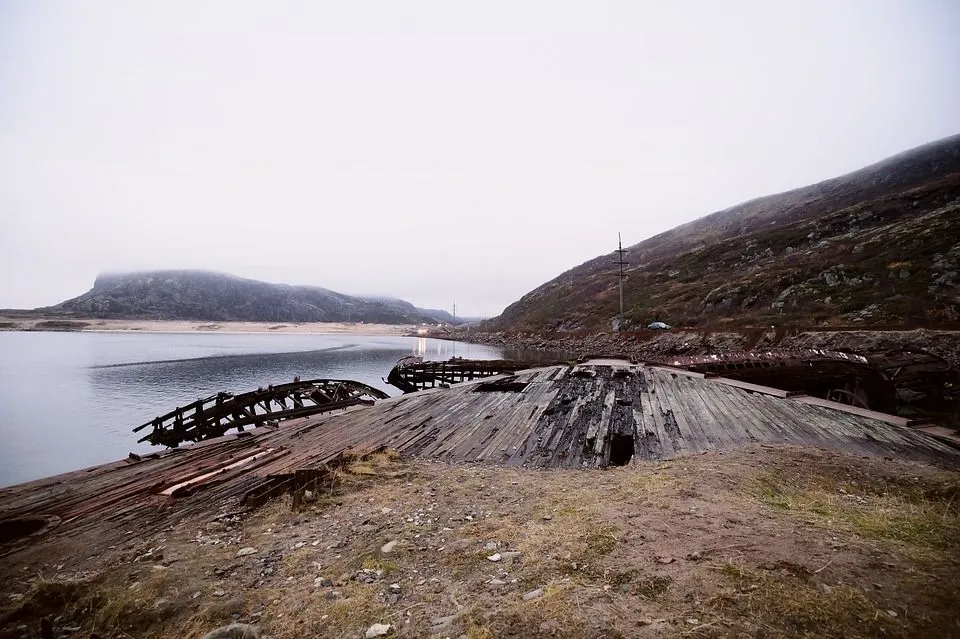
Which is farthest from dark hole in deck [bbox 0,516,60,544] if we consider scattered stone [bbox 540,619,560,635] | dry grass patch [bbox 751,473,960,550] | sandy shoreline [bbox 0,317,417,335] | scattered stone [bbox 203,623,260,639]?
sandy shoreline [bbox 0,317,417,335]

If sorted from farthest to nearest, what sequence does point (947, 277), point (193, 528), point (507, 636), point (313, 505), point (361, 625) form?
1. point (947, 277)
2. point (313, 505)
3. point (193, 528)
4. point (361, 625)
5. point (507, 636)

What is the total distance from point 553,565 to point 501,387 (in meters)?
13.2

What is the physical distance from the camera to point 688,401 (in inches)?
557

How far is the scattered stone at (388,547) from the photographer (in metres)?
5.43

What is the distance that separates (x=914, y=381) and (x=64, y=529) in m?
26.6

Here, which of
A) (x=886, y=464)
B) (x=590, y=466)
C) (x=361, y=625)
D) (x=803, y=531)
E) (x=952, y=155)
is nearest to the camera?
(x=361, y=625)

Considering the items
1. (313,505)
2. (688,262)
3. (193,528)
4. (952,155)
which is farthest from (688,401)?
(952,155)

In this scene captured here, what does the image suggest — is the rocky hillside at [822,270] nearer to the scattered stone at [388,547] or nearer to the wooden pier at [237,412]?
the scattered stone at [388,547]

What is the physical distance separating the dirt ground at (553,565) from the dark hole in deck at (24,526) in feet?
2.98

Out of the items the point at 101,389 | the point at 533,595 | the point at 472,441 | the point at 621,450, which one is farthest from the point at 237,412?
the point at 101,389

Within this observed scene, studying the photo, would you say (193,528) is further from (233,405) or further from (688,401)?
(688,401)

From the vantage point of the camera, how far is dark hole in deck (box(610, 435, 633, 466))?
963 cm

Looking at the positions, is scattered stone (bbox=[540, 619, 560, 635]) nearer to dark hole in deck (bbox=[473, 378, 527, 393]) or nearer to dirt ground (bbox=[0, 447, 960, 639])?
dirt ground (bbox=[0, 447, 960, 639])

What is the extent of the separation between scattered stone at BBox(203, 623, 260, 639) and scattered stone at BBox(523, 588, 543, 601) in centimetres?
263
